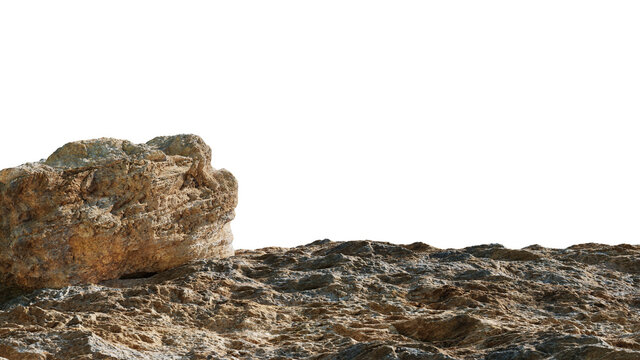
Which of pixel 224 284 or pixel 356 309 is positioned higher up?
pixel 224 284

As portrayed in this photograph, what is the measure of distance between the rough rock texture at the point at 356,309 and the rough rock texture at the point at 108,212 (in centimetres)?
37

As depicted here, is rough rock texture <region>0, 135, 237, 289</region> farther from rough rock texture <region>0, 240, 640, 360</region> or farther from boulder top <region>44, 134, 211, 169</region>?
rough rock texture <region>0, 240, 640, 360</region>

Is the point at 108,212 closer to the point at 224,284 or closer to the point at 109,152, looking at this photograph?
the point at 109,152

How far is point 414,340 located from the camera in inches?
317

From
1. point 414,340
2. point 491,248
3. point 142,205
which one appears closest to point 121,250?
point 142,205

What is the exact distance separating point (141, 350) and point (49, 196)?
12.0 feet

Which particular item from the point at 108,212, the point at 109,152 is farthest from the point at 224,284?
the point at 109,152

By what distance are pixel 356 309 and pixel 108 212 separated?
3879 mm

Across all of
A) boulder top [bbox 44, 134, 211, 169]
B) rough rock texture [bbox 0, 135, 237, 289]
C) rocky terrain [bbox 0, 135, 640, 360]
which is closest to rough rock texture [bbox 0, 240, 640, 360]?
rocky terrain [bbox 0, 135, 640, 360]

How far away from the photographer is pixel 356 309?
30.2ft

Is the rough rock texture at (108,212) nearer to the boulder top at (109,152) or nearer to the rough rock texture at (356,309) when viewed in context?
the boulder top at (109,152)

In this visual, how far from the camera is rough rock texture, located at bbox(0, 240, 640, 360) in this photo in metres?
7.32

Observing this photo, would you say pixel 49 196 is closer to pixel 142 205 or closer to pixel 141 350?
pixel 142 205

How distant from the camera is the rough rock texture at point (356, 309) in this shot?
7316mm
